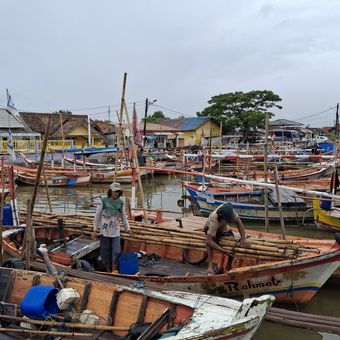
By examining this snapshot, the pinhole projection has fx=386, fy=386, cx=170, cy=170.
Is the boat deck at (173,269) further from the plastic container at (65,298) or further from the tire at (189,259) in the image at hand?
the plastic container at (65,298)

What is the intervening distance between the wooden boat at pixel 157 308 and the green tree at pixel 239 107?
45391 mm

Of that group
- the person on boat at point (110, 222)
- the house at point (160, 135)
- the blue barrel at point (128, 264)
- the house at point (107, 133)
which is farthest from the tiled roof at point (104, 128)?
the blue barrel at point (128, 264)

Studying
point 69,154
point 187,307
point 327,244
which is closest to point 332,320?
point 187,307

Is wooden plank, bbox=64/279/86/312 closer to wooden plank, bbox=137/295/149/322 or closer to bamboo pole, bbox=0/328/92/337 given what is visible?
bamboo pole, bbox=0/328/92/337

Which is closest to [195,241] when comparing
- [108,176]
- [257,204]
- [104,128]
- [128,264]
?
[128,264]

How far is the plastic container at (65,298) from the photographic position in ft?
17.2

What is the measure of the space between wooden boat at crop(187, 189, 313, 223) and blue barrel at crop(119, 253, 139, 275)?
7.54 m

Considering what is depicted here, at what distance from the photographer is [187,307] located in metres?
4.74

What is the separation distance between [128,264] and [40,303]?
6.99ft

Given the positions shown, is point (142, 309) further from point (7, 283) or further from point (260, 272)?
point (7, 283)

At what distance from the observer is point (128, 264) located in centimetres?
708

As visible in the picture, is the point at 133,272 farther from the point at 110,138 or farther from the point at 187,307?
the point at 110,138

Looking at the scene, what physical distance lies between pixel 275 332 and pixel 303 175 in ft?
58.0

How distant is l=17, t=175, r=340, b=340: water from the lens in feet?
21.9
